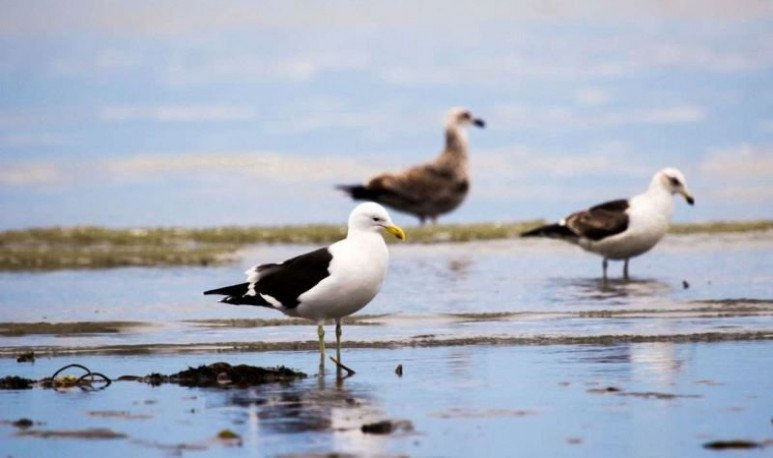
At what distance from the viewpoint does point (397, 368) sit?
11883 mm

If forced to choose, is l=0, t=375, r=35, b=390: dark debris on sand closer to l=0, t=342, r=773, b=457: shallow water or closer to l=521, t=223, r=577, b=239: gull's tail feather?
l=0, t=342, r=773, b=457: shallow water

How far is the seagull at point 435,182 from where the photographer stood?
39531mm

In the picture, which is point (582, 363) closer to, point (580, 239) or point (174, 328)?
point (174, 328)

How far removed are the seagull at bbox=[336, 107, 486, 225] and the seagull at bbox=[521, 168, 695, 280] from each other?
14103 millimetres

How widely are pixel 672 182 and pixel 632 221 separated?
1.14m

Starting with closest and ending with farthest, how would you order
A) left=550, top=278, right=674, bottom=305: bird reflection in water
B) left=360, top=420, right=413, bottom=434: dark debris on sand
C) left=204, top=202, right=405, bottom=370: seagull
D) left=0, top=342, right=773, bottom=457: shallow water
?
left=0, top=342, right=773, bottom=457: shallow water → left=360, top=420, right=413, bottom=434: dark debris on sand → left=204, top=202, right=405, bottom=370: seagull → left=550, top=278, right=674, bottom=305: bird reflection in water

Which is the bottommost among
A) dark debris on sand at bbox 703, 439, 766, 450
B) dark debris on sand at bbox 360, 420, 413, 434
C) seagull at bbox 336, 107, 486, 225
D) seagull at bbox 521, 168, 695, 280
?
dark debris on sand at bbox 703, 439, 766, 450

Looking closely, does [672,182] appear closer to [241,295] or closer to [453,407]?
[241,295]

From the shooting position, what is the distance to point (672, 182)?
24609 mm

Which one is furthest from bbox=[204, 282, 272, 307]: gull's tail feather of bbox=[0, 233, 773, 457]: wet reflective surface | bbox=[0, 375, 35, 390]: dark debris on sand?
bbox=[0, 375, 35, 390]: dark debris on sand

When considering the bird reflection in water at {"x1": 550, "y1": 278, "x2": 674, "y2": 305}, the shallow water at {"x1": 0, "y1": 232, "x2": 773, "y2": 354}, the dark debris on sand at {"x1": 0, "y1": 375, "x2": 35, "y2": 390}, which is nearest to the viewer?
the dark debris on sand at {"x1": 0, "y1": 375, "x2": 35, "y2": 390}

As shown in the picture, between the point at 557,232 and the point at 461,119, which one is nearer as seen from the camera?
the point at 557,232

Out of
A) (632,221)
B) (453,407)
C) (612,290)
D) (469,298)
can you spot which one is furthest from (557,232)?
(453,407)

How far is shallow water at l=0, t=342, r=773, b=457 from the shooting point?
863cm
